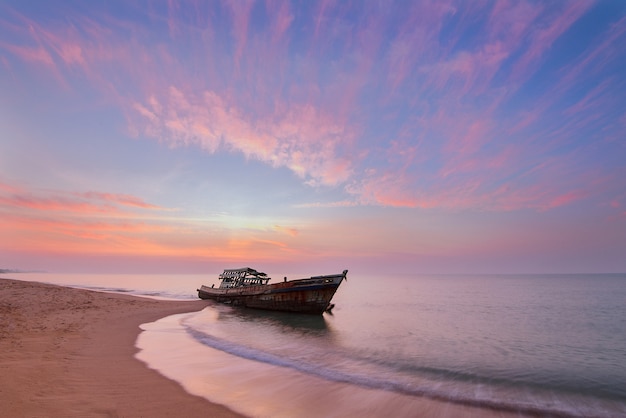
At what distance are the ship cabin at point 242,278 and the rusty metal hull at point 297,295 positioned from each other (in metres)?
3.79

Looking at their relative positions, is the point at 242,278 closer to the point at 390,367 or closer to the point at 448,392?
the point at 390,367

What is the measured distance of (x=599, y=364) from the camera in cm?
1872

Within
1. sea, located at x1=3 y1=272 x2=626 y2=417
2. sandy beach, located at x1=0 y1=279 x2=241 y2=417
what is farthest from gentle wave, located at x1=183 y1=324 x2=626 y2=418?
sandy beach, located at x1=0 y1=279 x2=241 y2=417

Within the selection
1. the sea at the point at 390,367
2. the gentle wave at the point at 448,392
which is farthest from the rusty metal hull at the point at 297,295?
the gentle wave at the point at 448,392

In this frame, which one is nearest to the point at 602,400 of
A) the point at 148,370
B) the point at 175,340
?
the point at 148,370

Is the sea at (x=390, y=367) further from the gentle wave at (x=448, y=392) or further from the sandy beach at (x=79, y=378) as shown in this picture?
the sandy beach at (x=79, y=378)

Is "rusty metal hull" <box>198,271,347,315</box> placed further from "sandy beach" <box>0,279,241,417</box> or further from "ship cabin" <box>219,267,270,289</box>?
"sandy beach" <box>0,279,241,417</box>

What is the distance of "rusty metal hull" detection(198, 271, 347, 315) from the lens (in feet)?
110

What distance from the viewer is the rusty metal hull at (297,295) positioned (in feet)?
A: 110

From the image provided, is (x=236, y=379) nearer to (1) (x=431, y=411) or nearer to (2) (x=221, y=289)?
(1) (x=431, y=411)

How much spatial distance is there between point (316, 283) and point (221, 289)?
2076 centimetres

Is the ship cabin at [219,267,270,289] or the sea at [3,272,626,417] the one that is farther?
the ship cabin at [219,267,270,289]

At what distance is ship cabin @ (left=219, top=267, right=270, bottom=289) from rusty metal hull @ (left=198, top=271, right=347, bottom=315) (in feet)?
12.4

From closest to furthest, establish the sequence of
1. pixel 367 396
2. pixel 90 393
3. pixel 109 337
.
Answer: pixel 90 393
pixel 367 396
pixel 109 337
